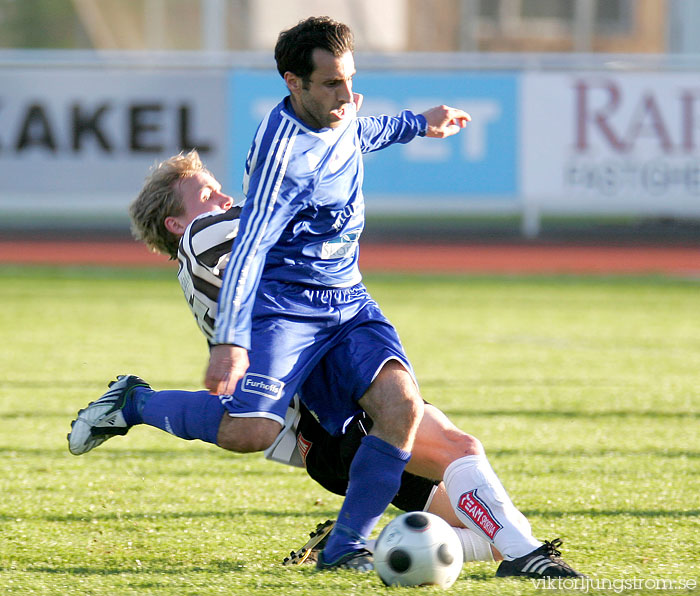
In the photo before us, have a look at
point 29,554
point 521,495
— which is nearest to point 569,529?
point 521,495

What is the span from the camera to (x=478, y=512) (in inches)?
134

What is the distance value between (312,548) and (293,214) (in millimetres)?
1065

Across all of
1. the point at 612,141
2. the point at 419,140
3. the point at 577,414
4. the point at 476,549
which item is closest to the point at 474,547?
the point at 476,549

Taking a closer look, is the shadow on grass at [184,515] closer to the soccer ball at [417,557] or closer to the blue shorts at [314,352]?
the blue shorts at [314,352]

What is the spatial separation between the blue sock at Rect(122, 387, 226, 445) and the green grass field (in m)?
0.41

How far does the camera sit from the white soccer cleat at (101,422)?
369 cm

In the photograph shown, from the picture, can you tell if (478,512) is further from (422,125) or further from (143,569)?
(422,125)

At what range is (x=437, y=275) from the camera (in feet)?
42.4

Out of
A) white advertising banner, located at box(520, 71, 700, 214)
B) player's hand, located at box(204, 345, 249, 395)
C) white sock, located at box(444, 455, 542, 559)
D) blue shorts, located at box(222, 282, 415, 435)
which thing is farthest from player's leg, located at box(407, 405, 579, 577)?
white advertising banner, located at box(520, 71, 700, 214)

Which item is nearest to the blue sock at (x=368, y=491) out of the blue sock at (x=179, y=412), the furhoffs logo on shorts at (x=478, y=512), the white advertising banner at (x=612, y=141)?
the furhoffs logo on shorts at (x=478, y=512)

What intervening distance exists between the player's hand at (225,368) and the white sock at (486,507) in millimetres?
797

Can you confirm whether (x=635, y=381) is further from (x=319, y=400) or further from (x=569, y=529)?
(x=319, y=400)

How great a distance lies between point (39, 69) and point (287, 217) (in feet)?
38.2

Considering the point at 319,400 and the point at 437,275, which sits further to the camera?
the point at 437,275
